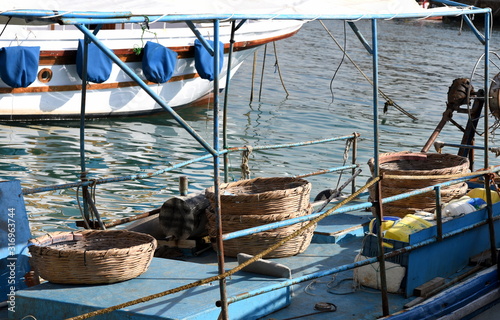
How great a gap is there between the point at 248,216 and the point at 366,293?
1079mm

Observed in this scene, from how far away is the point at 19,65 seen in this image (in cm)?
1639

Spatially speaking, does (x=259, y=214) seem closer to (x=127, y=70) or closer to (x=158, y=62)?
(x=127, y=70)

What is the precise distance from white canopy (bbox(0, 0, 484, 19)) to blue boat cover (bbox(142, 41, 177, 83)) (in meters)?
12.5

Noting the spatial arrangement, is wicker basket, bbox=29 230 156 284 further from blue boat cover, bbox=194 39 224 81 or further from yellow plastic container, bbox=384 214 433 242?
blue boat cover, bbox=194 39 224 81

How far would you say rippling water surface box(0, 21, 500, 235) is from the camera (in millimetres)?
12211

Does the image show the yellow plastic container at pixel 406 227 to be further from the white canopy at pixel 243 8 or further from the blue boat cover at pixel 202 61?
the blue boat cover at pixel 202 61

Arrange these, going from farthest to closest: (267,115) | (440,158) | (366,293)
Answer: (267,115)
(440,158)
(366,293)

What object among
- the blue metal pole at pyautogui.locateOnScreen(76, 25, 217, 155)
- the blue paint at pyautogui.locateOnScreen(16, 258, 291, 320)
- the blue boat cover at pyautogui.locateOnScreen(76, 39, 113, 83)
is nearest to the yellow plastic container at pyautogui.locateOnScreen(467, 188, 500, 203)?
the blue paint at pyautogui.locateOnScreen(16, 258, 291, 320)

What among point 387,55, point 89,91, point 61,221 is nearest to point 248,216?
point 61,221

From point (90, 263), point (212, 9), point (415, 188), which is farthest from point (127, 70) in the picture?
point (415, 188)

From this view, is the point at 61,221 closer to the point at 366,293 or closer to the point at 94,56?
the point at 366,293

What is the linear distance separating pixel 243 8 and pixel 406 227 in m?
2.27

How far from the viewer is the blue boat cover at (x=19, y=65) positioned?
1630 centimetres

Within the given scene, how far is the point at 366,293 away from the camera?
18.7ft
